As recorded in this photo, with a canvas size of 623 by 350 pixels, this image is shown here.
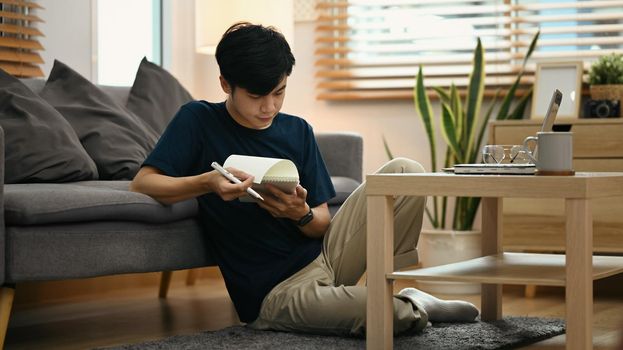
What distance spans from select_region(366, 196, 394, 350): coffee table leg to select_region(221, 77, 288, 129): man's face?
1.28 feet

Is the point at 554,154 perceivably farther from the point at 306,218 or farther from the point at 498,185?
the point at 306,218

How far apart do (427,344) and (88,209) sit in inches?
35.1

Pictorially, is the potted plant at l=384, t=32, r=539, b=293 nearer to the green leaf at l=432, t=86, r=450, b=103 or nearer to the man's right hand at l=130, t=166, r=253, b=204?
the green leaf at l=432, t=86, r=450, b=103

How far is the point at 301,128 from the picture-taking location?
8.63 ft

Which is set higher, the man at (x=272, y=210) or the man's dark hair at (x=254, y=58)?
the man's dark hair at (x=254, y=58)

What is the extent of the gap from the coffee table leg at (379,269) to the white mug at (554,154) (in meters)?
0.35

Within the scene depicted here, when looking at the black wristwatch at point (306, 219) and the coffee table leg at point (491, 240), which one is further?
the coffee table leg at point (491, 240)

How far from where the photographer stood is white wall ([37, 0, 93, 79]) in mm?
3865

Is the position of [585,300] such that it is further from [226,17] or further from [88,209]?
[226,17]

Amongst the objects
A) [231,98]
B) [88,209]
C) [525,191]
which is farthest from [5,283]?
[525,191]

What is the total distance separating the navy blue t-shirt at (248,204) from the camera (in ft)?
8.27

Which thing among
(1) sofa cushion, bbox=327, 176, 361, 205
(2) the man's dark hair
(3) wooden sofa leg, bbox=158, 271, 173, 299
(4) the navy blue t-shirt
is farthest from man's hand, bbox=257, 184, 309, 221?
(3) wooden sofa leg, bbox=158, 271, 173, 299

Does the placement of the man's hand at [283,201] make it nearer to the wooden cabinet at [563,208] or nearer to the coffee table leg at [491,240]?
the coffee table leg at [491,240]

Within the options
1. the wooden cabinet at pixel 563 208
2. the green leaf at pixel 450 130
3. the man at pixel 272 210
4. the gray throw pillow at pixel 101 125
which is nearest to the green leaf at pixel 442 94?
the green leaf at pixel 450 130
